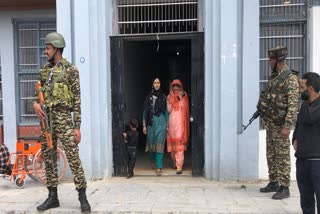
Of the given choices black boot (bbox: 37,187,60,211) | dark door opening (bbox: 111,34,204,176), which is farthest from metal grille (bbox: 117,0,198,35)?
black boot (bbox: 37,187,60,211)

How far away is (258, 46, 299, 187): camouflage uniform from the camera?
5539 mm

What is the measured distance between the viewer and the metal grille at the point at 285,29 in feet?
22.9

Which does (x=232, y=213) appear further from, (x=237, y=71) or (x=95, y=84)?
(x=95, y=84)

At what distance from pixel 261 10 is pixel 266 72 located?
3.55 ft

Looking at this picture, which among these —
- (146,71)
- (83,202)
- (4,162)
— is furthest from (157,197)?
(146,71)

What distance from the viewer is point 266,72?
23.2 feet

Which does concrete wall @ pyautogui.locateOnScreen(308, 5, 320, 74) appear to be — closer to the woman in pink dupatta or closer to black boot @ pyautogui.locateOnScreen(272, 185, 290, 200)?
black boot @ pyautogui.locateOnScreen(272, 185, 290, 200)

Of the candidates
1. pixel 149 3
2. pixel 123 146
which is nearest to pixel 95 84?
pixel 123 146

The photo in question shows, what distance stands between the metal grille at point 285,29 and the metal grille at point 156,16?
4.10 feet

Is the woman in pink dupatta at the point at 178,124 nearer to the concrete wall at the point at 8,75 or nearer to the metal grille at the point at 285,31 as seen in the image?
the metal grille at the point at 285,31

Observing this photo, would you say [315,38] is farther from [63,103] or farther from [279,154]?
[63,103]

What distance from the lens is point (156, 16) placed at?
295 inches

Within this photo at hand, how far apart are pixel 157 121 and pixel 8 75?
331cm

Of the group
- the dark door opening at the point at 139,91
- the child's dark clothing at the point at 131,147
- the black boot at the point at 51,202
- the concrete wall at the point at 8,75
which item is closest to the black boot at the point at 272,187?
the dark door opening at the point at 139,91
